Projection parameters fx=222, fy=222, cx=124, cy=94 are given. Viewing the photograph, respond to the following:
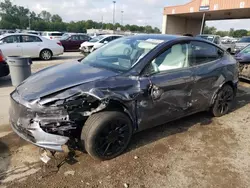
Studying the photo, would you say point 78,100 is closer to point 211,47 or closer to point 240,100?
point 211,47

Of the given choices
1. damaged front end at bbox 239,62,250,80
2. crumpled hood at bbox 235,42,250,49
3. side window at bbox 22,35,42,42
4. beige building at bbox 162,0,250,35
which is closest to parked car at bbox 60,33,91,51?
side window at bbox 22,35,42,42

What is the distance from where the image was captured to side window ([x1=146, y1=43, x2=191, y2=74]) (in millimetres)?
3250

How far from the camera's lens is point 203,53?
4016mm

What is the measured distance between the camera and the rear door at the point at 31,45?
35.1ft

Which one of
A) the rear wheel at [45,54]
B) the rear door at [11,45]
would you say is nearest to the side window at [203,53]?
the rear door at [11,45]

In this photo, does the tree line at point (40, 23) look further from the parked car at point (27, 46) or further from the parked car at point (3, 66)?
the parked car at point (3, 66)

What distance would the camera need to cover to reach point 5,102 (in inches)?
203

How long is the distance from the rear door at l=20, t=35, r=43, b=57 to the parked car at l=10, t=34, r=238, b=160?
8095 mm

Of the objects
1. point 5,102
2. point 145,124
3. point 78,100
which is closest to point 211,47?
point 145,124

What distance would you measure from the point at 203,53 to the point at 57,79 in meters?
2.62

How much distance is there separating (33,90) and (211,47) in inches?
129

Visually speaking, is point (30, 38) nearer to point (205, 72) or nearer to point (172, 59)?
point (172, 59)

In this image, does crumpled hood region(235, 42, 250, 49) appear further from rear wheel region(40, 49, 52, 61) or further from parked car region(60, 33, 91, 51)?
rear wheel region(40, 49, 52, 61)

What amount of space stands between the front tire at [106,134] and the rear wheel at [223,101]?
7.16 feet
